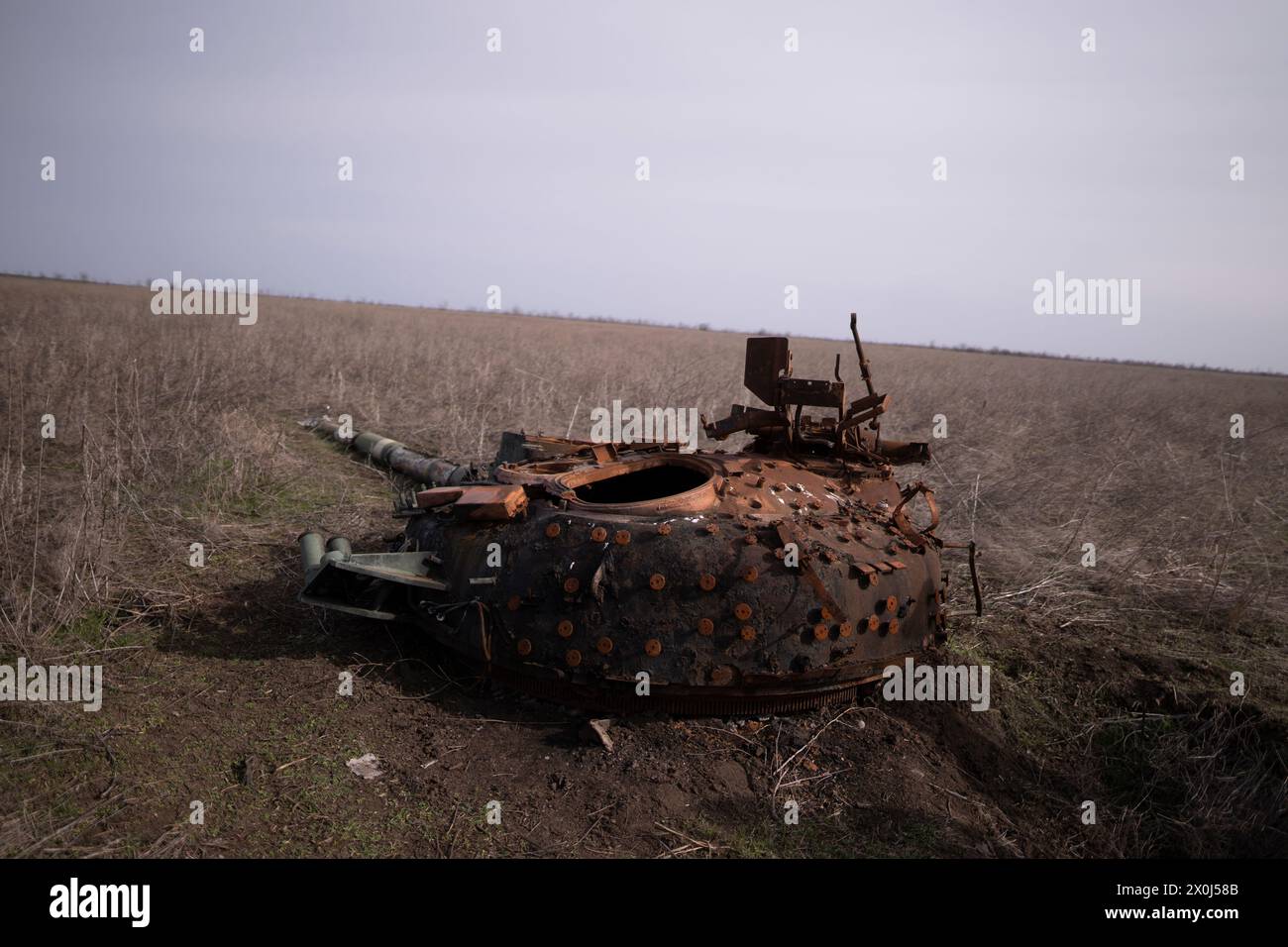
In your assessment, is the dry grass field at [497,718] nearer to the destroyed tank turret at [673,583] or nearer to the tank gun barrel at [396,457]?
the destroyed tank turret at [673,583]

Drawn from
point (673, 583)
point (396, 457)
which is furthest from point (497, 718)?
point (396, 457)

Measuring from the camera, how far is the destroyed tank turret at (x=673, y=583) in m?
3.94

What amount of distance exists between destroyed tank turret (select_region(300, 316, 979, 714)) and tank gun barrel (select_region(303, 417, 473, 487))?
195cm

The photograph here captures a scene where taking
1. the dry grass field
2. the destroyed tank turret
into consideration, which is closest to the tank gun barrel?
the dry grass field

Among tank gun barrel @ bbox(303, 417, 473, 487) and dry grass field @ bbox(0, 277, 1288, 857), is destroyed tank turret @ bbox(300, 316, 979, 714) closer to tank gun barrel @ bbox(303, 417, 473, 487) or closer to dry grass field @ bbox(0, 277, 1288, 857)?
dry grass field @ bbox(0, 277, 1288, 857)

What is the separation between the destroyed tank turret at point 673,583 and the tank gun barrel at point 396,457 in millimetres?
1952

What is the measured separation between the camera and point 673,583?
12.9 ft

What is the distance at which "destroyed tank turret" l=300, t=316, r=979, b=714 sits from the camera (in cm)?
394

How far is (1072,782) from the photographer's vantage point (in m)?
4.33

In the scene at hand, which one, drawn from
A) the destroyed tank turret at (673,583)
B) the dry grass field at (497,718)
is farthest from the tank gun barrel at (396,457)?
the destroyed tank turret at (673,583)

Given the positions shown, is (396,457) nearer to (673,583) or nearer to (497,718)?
(497,718)

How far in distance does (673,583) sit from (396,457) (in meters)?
5.98

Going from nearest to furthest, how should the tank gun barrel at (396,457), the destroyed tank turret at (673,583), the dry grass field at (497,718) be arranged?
1. the dry grass field at (497,718)
2. the destroyed tank turret at (673,583)
3. the tank gun barrel at (396,457)
